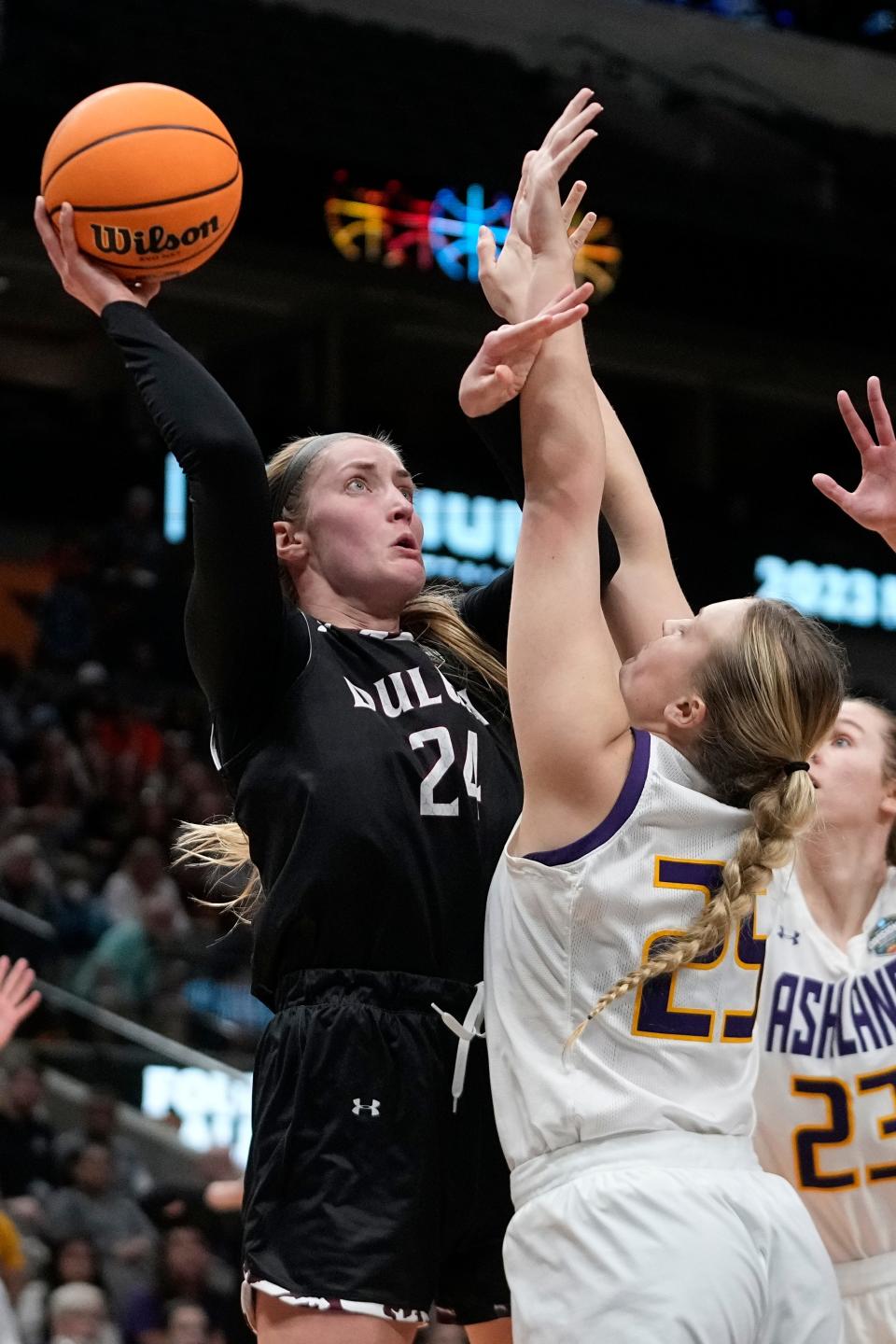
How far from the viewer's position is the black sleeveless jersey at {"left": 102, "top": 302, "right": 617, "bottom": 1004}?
286 centimetres

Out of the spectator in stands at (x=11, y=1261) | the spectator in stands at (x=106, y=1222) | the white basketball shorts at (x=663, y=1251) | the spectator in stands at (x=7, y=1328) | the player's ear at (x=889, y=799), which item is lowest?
the spectator in stands at (x=106, y=1222)

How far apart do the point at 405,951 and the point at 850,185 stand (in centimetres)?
1303

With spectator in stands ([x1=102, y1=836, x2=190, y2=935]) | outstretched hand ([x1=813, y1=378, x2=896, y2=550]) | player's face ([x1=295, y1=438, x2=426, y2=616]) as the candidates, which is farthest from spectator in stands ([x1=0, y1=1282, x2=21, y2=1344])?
spectator in stands ([x1=102, y1=836, x2=190, y2=935])

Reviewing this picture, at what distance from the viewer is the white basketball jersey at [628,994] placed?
2625mm

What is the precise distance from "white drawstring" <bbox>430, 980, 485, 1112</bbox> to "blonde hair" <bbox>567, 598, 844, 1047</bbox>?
1.50ft

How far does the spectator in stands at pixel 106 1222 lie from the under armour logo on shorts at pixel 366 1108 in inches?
232

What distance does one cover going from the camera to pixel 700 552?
14.0 m

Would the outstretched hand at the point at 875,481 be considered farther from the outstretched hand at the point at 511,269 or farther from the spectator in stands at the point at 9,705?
the spectator in stands at the point at 9,705

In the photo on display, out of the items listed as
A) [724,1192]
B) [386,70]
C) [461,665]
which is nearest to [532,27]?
[386,70]

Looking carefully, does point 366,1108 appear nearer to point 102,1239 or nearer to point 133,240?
point 133,240

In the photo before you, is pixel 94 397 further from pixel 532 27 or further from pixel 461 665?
pixel 461 665

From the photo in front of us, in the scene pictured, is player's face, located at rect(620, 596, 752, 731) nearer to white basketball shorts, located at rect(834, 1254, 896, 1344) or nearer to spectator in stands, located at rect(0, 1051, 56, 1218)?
white basketball shorts, located at rect(834, 1254, 896, 1344)

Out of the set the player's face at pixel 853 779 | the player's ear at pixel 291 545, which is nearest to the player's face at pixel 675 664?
the player's ear at pixel 291 545

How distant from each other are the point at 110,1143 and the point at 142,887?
8.14ft
